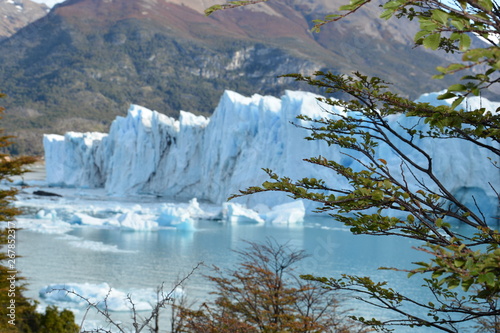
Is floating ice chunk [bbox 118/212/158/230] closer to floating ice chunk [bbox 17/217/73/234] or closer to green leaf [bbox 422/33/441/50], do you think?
floating ice chunk [bbox 17/217/73/234]

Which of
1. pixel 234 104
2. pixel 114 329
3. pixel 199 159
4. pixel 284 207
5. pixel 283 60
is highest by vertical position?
pixel 283 60

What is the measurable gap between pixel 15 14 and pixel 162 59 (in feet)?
385

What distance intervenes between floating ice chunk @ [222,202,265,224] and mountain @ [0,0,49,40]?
158469 millimetres

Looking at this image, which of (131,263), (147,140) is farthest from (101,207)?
(131,263)

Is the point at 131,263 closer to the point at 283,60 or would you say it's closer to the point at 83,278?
the point at 83,278

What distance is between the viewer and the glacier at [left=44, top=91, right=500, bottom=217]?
774 inches

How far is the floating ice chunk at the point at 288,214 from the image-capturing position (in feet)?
70.6

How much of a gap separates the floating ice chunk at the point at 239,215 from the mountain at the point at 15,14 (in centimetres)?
15847

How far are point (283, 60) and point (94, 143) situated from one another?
55675 mm

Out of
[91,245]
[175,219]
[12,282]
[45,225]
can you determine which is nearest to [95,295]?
[12,282]

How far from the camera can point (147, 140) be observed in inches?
1257

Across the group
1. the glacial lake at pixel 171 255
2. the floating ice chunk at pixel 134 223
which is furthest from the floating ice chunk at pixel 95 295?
the floating ice chunk at pixel 134 223

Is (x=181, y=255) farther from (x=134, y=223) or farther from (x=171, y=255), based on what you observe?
(x=134, y=223)

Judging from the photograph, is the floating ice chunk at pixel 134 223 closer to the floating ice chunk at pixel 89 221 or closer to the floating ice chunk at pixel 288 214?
the floating ice chunk at pixel 89 221
